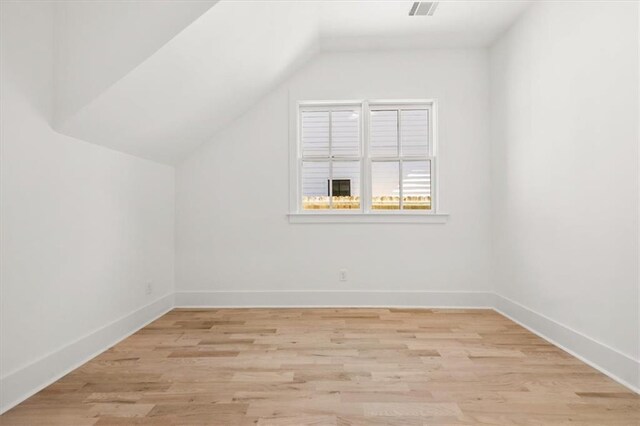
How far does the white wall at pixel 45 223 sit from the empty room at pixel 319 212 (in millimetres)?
18

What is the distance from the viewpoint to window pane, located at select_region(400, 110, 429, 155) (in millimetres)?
4230

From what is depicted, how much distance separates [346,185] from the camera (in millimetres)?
4254

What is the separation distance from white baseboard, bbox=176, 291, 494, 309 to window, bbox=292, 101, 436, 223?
918 mm

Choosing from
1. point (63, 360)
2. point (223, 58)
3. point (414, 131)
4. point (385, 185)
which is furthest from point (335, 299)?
point (223, 58)

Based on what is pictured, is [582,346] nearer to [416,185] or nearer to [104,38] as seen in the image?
[416,185]

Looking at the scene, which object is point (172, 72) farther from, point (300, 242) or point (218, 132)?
point (300, 242)

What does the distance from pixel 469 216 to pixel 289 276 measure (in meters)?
2.06

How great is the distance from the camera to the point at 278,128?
4133mm

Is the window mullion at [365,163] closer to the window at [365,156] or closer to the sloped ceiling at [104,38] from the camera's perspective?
the window at [365,156]

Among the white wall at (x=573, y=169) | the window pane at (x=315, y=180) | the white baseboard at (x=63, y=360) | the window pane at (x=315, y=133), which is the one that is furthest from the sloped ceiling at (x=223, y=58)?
the white baseboard at (x=63, y=360)

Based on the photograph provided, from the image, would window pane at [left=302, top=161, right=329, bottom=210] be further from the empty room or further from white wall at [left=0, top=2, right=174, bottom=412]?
white wall at [left=0, top=2, right=174, bottom=412]

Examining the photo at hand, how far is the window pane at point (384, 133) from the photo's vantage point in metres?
4.24

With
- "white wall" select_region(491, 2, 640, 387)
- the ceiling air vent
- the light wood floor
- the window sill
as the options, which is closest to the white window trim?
the window sill

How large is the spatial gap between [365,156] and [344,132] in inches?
14.8
